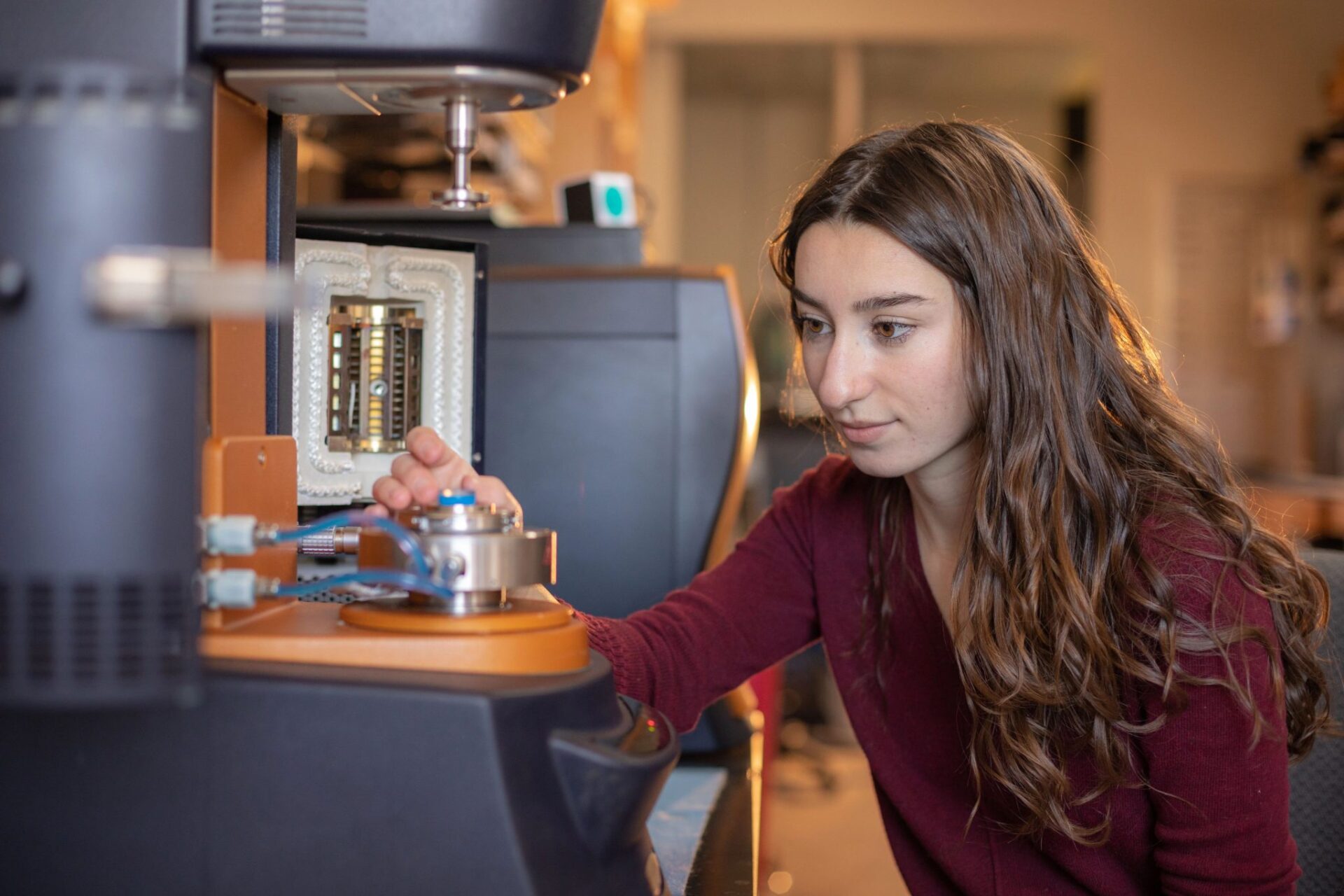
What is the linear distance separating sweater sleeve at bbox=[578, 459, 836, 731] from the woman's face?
219 millimetres

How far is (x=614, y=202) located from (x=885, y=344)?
0.74m

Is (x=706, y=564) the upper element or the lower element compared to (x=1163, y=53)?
lower

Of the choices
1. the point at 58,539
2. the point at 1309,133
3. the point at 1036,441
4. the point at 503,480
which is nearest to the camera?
the point at 58,539

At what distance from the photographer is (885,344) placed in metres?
0.97

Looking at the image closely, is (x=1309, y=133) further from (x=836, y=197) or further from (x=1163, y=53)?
(x=836, y=197)

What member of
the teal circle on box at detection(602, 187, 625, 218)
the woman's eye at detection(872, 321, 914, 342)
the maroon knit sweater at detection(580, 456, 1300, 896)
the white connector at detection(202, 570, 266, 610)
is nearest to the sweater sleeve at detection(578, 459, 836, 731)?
the maroon knit sweater at detection(580, 456, 1300, 896)

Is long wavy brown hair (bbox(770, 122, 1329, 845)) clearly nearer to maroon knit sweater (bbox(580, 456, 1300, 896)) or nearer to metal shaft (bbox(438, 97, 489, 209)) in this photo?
maroon knit sweater (bbox(580, 456, 1300, 896))

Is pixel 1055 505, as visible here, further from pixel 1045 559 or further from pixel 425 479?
pixel 425 479

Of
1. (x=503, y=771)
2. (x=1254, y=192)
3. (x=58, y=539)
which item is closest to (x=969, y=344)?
(x=503, y=771)

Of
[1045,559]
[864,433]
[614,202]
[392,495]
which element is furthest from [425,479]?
[614,202]

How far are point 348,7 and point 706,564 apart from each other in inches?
29.8

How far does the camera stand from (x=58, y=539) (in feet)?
1.51

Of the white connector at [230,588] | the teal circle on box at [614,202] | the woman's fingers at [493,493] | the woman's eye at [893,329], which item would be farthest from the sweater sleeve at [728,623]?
the teal circle on box at [614,202]

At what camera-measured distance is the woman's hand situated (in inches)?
28.3
